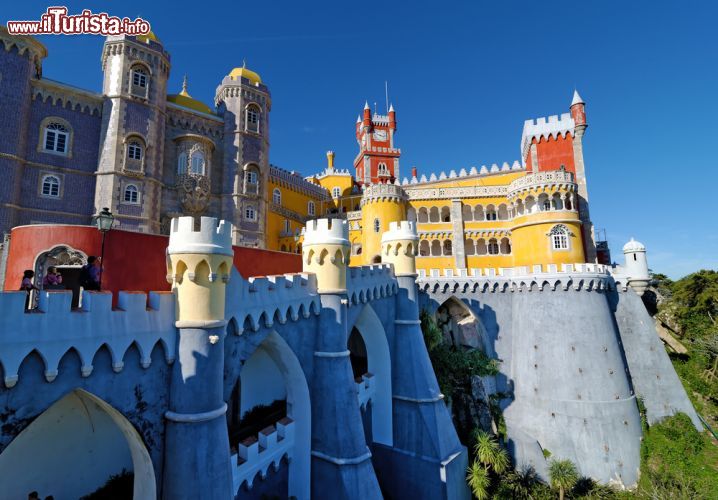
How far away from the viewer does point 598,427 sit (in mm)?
24781

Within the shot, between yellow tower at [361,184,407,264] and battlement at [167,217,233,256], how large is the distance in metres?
28.9

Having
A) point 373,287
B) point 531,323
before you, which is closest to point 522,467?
point 531,323

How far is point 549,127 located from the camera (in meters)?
36.9

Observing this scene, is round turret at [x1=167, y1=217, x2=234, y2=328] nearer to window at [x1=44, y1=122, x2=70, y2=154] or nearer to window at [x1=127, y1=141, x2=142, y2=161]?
window at [x1=127, y1=141, x2=142, y2=161]

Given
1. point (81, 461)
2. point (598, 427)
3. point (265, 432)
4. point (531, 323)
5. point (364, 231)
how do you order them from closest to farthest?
point (81, 461), point (265, 432), point (598, 427), point (531, 323), point (364, 231)

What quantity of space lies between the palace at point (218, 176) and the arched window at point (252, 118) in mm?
143

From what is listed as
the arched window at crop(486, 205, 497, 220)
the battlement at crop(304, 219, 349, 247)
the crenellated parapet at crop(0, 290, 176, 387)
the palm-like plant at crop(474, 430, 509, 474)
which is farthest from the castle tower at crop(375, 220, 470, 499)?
the arched window at crop(486, 205, 497, 220)

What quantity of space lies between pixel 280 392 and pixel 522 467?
62.9 ft

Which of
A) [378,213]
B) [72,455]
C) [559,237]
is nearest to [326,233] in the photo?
[72,455]

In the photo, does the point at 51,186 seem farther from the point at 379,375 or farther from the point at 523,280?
the point at 523,280

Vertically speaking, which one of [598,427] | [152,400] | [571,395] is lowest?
[598,427]

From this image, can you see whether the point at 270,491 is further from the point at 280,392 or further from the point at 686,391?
the point at 686,391

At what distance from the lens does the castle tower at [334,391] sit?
43.0 feet

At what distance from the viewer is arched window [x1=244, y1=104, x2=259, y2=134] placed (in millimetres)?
33553
